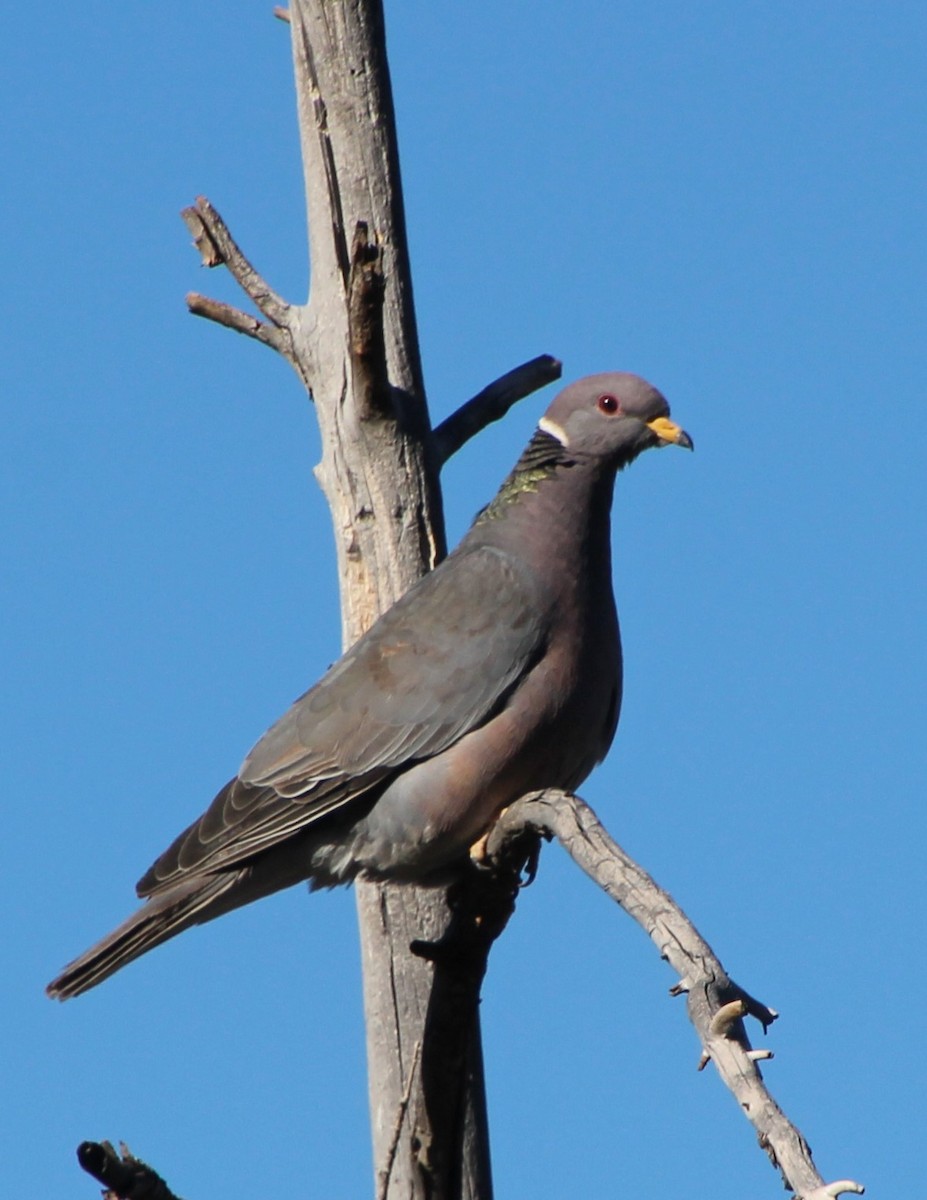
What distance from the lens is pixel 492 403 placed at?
5648mm

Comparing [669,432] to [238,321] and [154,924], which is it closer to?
[238,321]

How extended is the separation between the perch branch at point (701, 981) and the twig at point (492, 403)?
1706 millimetres

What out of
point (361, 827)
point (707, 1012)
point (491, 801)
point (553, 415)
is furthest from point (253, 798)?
point (707, 1012)

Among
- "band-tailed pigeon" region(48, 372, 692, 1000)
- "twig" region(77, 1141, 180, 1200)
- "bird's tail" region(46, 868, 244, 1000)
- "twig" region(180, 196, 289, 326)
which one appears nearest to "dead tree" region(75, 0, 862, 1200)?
"twig" region(180, 196, 289, 326)

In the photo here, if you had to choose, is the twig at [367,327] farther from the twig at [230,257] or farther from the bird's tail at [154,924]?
the bird's tail at [154,924]

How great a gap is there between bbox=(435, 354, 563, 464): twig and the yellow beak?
1.55ft

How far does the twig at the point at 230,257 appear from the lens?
5.50 meters

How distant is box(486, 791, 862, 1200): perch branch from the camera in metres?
2.64

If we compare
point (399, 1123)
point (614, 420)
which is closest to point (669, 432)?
point (614, 420)

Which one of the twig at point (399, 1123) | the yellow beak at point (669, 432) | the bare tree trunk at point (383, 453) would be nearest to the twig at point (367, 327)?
the bare tree trunk at point (383, 453)

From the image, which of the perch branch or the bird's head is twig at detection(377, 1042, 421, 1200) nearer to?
the perch branch

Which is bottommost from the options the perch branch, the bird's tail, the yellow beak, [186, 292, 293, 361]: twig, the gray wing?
the perch branch

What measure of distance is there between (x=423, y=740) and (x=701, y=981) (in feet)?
6.74

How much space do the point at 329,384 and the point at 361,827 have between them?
1345mm
